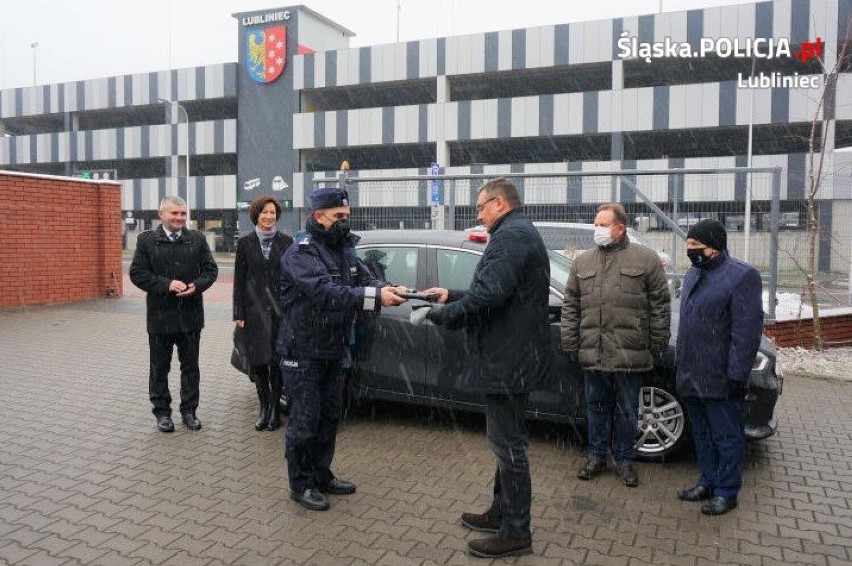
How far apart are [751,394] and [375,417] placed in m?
3.06

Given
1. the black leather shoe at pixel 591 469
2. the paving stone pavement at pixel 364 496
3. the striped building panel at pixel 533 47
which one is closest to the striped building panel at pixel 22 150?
the striped building panel at pixel 533 47

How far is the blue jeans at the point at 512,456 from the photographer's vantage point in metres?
3.62

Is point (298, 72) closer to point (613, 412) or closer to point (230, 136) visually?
point (230, 136)

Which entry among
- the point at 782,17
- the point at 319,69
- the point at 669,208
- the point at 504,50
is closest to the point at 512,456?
the point at 669,208

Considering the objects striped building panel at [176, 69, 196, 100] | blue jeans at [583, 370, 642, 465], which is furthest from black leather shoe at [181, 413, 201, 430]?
striped building panel at [176, 69, 196, 100]

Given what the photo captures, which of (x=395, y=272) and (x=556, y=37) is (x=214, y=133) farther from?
(x=395, y=272)

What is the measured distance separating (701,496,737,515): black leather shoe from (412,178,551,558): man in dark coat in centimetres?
124

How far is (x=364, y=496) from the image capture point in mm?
4504

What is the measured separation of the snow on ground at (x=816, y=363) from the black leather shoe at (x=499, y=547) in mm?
5745

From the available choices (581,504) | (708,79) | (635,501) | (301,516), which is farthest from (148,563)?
(708,79)

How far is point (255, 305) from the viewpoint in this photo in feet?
18.9

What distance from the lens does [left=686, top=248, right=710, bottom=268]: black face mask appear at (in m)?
4.30

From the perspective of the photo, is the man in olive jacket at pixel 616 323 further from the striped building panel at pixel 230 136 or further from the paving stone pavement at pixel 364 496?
the striped building panel at pixel 230 136

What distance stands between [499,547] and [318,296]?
1632 mm
